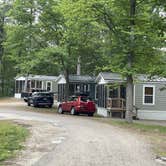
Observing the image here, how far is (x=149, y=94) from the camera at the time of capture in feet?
140

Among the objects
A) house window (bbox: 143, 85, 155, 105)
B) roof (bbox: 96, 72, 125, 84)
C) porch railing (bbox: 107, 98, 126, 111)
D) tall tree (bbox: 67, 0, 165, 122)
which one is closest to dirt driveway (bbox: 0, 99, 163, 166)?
tall tree (bbox: 67, 0, 165, 122)

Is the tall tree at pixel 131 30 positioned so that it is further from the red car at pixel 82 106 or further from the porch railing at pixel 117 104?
the porch railing at pixel 117 104

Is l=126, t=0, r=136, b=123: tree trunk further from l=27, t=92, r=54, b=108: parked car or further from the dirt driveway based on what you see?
l=27, t=92, r=54, b=108: parked car

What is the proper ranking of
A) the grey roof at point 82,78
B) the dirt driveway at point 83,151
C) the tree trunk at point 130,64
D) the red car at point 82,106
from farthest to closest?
the grey roof at point 82,78 < the red car at point 82,106 < the tree trunk at point 130,64 < the dirt driveway at point 83,151

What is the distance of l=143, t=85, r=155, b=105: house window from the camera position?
140ft

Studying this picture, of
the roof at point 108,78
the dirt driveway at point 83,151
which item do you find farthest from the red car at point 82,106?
the dirt driveway at point 83,151

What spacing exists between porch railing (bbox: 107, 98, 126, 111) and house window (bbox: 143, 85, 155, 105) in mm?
2297

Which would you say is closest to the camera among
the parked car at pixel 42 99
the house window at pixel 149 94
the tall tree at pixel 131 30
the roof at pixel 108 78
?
the tall tree at pixel 131 30

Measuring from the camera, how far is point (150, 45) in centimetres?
3053

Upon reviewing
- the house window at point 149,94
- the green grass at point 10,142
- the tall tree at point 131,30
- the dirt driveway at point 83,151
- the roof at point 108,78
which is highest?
the tall tree at point 131,30

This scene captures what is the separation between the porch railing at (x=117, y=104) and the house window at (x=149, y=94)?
2.30 metres

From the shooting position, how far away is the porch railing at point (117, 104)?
41156mm

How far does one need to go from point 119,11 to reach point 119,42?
1868mm

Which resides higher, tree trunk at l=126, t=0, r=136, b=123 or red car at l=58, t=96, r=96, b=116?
tree trunk at l=126, t=0, r=136, b=123
